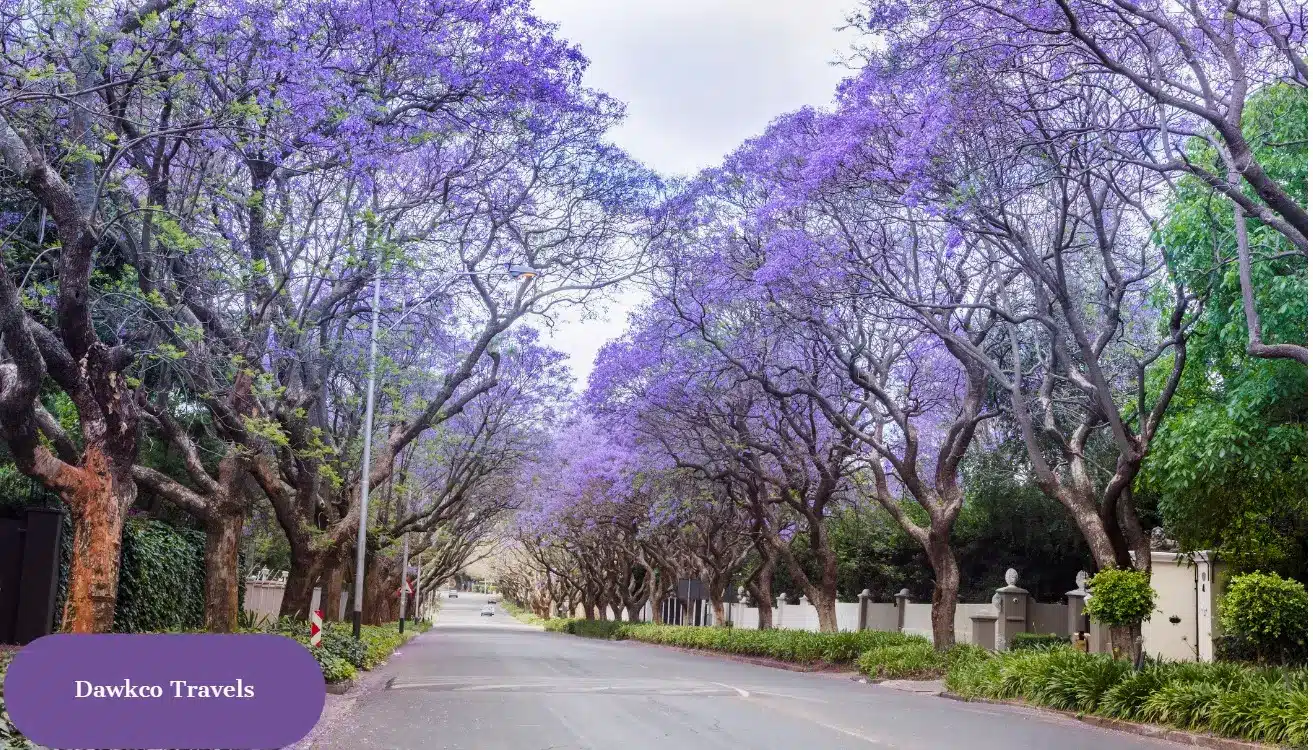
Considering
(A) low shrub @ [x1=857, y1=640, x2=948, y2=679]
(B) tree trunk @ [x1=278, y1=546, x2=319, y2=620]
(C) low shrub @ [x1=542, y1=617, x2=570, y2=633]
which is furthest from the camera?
(C) low shrub @ [x1=542, y1=617, x2=570, y2=633]

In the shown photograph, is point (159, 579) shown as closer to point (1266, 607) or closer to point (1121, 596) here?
point (1121, 596)

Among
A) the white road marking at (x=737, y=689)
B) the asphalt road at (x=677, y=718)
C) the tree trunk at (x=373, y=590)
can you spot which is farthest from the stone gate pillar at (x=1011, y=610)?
the tree trunk at (x=373, y=590)

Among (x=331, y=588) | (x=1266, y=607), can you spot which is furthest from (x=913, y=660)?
(x=331, y=588)

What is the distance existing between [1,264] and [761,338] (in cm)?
1600

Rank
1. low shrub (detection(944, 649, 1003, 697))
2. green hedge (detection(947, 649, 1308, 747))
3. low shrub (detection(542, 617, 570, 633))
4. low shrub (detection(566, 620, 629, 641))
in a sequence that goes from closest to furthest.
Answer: green hedge (detection(947, 649, 1308, 747)) → low shrub (detection(944, 649, 1003, 697)) → low shrub (detection(566, 620, 629, 641)) → low shrub (detection(542, 617, 570, 633))

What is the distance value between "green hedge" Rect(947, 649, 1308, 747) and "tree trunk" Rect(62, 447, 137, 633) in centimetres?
1046

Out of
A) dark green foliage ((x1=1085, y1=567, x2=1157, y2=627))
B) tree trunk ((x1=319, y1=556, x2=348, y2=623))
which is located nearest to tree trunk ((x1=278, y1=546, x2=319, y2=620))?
tree trunk ((x1=319, y1=556, x2=348, y2=623))

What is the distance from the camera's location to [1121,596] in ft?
48.7

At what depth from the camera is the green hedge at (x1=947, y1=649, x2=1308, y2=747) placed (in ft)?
36.2

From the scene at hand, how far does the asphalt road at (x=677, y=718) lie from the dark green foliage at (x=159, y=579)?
156 inches

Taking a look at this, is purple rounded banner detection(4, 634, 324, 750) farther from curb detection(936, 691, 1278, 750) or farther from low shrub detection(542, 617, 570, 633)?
low shrub detection(542, 617, 570, 633)

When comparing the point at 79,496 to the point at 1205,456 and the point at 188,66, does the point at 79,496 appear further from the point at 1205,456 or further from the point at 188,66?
the point at 1205,456

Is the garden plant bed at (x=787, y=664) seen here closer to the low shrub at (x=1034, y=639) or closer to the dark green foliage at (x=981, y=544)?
the dark green foliage at (x=981, y=544)

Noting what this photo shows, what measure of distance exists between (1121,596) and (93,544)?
11679 millimetres
